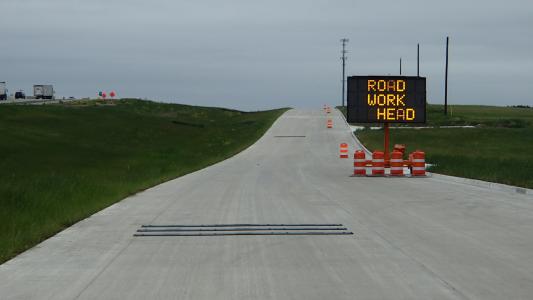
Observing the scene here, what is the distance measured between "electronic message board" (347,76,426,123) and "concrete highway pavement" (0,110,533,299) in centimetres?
1073

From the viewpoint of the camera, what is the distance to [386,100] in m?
31.8

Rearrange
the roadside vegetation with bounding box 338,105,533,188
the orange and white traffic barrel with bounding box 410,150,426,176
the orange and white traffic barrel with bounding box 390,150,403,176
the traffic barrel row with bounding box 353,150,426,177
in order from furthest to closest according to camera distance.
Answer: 1. the roadside vegetation with bounding box 338,105,533,188
2. the orange and white traffic barrel with bounding box 390,150,403,176
3. the traffic barrel row with bounding box 353,150,426,177
4. the orange and white traffic barrel with bounding box 410,150,426,176

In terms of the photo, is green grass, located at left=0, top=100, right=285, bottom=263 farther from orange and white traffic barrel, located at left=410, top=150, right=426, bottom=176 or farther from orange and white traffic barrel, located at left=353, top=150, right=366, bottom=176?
orange and white traffic barrel, located at left=410, top=150, right=426, bottom=176

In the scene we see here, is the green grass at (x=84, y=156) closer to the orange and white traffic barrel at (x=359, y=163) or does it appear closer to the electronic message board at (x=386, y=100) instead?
the orange and white traffic barrel at (x=359, y=163)

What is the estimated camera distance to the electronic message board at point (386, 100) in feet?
104

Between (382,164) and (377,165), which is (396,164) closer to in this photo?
(382,164)

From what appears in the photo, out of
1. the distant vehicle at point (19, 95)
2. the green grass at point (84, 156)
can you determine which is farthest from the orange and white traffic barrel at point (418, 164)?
the distant vehicle at point (19, 95)

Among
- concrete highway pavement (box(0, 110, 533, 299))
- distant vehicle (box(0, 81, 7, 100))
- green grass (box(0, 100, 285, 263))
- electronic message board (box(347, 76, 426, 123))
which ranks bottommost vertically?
concrete highway pavement (box(0, 110, 533, 299))

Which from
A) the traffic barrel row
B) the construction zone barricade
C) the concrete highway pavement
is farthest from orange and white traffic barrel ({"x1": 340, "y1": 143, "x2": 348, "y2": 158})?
the concrete highway pavement

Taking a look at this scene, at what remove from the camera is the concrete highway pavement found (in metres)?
8.22

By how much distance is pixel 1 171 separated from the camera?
31.0 metres

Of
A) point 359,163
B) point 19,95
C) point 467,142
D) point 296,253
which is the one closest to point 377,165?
point 359,163

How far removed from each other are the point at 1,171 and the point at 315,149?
90.2 feet

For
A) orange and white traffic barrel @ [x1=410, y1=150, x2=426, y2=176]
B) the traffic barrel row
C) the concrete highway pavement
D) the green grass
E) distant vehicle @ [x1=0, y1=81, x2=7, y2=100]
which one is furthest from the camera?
distant vehicle @ [x1=0, y1=81, x2=7, y2=100]
